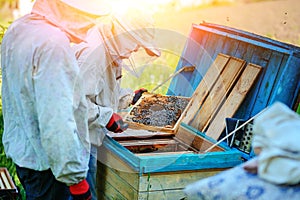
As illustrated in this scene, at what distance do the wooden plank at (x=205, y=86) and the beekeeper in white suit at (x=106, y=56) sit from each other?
2.03 feet

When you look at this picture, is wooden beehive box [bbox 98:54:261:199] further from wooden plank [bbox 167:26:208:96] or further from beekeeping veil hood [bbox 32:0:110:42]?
beekeeping veil hood [bbox 32:0:110:42]

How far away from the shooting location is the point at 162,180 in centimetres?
306

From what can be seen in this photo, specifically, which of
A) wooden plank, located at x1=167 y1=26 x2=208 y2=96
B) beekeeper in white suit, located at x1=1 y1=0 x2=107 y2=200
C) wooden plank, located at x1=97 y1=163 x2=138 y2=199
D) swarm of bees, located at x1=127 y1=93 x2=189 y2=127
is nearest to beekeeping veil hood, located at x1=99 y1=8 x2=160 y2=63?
beekeeper in white suit, located at x1=1 y1=0 x2=107 y2=200

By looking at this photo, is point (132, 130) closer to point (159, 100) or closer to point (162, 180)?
point (159, 100)

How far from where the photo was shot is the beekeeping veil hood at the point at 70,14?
259cm

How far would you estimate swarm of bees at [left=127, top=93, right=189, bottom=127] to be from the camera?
381 cm

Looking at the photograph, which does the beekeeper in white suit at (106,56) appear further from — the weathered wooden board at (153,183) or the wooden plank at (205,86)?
the wooden plank at (205,86)

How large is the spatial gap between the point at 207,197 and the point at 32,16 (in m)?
1.44

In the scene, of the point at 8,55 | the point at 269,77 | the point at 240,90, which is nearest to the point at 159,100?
the point at 240,90

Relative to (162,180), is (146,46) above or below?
above

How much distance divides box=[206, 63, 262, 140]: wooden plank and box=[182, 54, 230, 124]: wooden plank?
0.21 meters

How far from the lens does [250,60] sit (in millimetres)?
3723

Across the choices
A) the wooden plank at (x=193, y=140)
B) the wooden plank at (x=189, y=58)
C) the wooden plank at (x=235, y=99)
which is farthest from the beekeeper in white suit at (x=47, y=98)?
the wooden plank at (x=189, y=58)

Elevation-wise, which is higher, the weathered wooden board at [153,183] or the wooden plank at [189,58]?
the wooden plank at [189,58]
